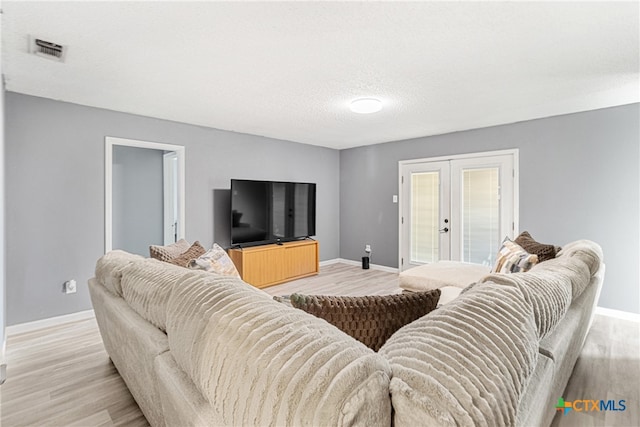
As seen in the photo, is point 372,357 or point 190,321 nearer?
point 372,357

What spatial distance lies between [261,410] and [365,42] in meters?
2.18

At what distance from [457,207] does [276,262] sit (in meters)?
2.90

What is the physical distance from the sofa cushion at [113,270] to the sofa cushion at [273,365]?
1.07 metres

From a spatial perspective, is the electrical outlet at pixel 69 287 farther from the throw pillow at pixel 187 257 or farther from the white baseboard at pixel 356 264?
the white baseboard at pixel 356 264

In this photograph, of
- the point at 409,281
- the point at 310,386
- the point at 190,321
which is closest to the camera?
the point at 310,386

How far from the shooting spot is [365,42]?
6.95ft

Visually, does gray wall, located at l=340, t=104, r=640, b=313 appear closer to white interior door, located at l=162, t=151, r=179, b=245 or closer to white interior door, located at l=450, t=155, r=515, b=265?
white interior door, located at l=450, t=155, r=515, b=265

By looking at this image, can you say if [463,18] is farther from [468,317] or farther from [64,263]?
[64,263]

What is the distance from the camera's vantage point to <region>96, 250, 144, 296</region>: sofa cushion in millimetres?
1840

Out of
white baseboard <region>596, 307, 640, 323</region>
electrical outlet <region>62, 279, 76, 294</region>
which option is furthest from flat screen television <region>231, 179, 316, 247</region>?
white baseboard <region>596, 307, 640, 323</region>

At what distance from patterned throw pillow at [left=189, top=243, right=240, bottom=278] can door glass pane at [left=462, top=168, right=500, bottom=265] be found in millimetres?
3815

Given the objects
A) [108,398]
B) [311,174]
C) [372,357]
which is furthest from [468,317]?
[311,174]

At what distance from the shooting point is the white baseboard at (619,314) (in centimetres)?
344

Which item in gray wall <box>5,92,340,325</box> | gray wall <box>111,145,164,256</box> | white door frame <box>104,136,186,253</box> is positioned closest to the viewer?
gray wall <box>5,92,340,325</box>
